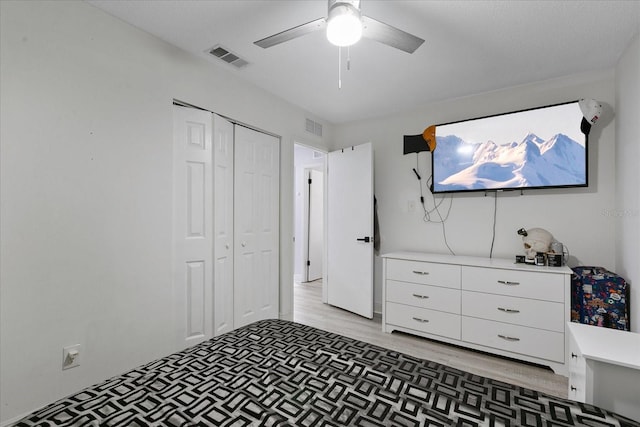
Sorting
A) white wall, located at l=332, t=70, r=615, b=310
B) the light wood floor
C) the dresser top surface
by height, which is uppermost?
white wall, located at l=332, t=70, r=615, b=310

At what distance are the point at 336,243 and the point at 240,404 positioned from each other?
3.05 m

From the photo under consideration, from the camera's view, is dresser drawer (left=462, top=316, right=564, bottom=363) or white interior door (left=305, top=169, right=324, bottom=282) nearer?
dresser drawer (left=462, top=316, right=564, bottom=363)

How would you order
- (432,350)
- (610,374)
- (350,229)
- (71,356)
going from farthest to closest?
1. (350,229)
2. (432,350)
3. (71,356)
4. (610,374)

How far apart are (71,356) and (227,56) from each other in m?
2.37

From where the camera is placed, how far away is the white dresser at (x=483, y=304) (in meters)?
2.39

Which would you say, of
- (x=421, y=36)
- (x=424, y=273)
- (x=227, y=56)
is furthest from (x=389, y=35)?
(x=424, y=273)

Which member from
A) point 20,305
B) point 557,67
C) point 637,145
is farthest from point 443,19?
point 20,305

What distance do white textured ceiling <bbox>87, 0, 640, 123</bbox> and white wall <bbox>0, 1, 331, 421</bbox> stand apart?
305 mm

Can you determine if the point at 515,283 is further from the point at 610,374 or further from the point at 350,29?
the point at 350,29

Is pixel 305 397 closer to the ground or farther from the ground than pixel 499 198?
closer to the ground

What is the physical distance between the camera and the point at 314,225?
565cm

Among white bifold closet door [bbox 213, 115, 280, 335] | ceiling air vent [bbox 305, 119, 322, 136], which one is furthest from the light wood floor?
ceiling air vent [bbox 305, 119, 322, 136]

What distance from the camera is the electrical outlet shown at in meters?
1.75

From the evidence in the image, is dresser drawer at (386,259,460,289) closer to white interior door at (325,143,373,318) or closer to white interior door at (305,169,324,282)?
white interior door at (325,143,373,318)
